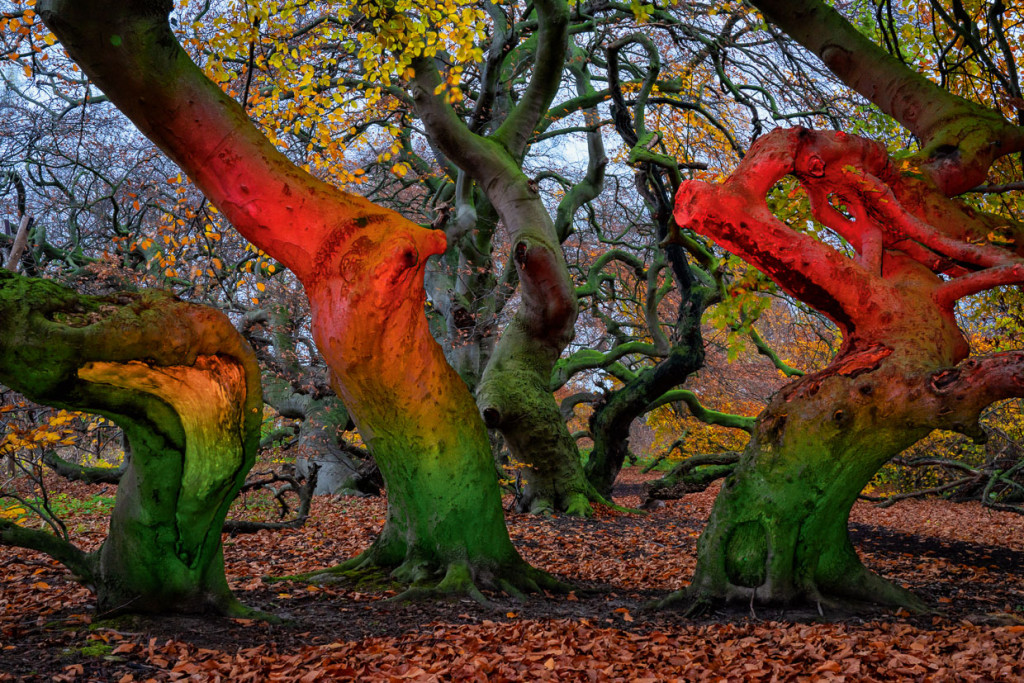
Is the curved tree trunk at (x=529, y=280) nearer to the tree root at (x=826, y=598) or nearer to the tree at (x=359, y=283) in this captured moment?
the tree at (x=359, y=283)

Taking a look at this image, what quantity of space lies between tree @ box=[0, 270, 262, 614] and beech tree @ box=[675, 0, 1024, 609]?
10.5 feet

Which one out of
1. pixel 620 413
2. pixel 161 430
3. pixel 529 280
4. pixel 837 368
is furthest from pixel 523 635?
pixel 620 413

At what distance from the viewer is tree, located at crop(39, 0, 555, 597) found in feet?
13.1

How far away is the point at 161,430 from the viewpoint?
3.77m

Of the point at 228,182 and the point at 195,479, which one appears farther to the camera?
the point at 228,182

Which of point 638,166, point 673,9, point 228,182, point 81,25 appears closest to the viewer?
point 81,25

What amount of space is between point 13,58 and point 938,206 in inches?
Answer: 298

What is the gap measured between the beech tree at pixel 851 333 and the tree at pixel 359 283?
68.5 inches

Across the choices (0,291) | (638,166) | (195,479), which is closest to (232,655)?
(195,479)

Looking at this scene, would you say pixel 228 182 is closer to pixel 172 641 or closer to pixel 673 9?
pixel 172 641

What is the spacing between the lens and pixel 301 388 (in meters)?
10.0

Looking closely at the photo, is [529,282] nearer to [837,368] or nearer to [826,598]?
[837,368]

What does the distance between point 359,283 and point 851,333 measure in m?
3.55

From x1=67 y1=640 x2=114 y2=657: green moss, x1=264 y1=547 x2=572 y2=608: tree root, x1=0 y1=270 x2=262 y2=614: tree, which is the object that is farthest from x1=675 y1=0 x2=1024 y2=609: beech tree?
x1=67 y1=640 x2=114 y2=657: green moss
